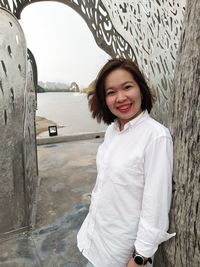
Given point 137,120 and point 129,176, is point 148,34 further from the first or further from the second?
point 129,176

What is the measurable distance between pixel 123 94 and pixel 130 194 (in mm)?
306

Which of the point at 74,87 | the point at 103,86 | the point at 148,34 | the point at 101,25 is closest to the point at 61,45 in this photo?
the point at 74,87

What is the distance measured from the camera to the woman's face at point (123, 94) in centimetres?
88

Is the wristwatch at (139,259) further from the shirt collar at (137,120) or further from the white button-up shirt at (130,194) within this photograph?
the shirt collar at (137,120)

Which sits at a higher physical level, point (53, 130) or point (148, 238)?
point (148, 238)

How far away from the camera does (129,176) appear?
33.4 inches

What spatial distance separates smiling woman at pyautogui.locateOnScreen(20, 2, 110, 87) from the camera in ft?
16.5

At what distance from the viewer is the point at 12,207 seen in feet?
7.03

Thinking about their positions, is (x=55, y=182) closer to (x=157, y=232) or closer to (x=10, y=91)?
(x=10, y=91)

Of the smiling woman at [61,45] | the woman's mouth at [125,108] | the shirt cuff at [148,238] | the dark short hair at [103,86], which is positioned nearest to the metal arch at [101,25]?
the smiling woman at [61,45]

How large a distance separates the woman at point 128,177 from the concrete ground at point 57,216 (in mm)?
1062

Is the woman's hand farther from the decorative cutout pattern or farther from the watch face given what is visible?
the decorative cutout pattern

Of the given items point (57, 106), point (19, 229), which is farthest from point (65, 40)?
point (19, 229)

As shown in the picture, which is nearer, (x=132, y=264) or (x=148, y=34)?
(x=132, y=264)
